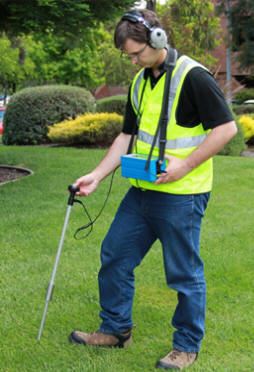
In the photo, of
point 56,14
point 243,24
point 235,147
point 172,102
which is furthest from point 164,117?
point 243,24

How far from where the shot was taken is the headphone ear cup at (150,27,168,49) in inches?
113

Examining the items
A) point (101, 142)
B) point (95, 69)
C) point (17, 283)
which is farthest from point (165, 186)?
point (95, 69)

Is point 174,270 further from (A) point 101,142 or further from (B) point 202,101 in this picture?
(A) point 101,142

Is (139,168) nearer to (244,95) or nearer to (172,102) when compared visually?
(172,102)

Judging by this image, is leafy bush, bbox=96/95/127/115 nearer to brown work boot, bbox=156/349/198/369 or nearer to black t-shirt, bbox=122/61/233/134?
brown work boot, bbox=156/349/198/369

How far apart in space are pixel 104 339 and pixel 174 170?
1.24 metres

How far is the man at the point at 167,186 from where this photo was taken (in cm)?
289

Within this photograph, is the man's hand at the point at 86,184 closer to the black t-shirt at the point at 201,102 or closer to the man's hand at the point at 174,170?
the man's hand at the point at 174,170

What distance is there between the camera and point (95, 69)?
44.9 metres

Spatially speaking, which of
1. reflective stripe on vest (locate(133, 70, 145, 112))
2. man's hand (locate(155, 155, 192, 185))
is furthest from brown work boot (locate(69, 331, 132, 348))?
reflective stripe on vest (locate(133, 70, 145, 112))

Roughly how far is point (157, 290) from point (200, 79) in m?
2.08

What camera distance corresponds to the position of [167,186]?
3027 mm

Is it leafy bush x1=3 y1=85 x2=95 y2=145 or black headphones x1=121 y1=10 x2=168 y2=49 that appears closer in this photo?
black headphones x1=121 y1=10 x2=168 y2=49

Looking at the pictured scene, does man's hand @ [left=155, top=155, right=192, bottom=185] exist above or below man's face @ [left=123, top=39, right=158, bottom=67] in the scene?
below
